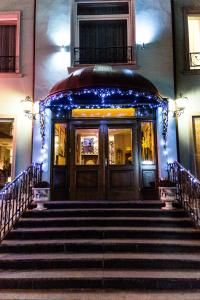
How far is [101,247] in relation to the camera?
576cm

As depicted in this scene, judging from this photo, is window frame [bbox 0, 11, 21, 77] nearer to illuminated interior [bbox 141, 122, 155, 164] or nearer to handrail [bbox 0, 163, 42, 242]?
handrail [bbox 0, 163, 42, 242]

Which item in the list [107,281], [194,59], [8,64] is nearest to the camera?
[107,281]

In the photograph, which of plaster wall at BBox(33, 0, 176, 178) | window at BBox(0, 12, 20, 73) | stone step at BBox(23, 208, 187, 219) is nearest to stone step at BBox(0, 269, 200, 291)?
stone step at BBox(23, 208, 187, 219)

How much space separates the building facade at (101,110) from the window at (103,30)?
0.15 ft

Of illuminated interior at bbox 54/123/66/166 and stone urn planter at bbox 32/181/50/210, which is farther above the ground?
illuminated interior at bbox 54/123/66/166

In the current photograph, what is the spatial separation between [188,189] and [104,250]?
250cm

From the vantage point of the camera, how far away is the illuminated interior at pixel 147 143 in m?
8.40

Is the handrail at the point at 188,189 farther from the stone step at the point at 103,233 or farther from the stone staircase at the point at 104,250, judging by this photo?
the stone step at the point at 103,233

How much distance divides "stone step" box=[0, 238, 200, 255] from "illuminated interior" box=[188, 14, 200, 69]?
5.36 m

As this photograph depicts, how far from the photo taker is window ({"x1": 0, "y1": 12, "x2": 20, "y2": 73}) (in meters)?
8.94

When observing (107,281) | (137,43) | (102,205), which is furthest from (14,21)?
(107,281)

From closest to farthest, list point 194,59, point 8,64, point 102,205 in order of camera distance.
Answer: point 102,205 < point 194,59 < point 8,64

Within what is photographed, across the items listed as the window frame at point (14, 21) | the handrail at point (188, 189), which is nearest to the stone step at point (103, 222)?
the handrail at point (188, 189)

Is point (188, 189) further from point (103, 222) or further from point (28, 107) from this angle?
point (28, 107)
